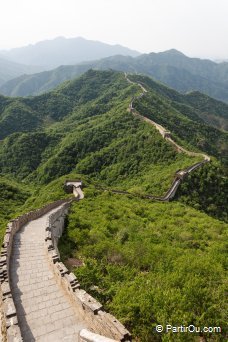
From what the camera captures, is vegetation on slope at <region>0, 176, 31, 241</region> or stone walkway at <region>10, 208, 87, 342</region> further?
vegetation on slope at <region>0, 176, 31, 241</region>

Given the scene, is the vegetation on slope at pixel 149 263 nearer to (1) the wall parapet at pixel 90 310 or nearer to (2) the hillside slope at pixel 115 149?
(1) the wall parapet at pixel 90 310

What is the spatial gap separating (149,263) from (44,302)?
24.8 ft

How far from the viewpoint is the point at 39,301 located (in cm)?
1474

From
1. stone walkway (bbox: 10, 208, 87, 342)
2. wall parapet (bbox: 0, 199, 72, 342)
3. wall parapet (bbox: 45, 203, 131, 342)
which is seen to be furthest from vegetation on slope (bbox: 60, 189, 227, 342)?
wall parapet (bbox: 0, 199, 72, 342)

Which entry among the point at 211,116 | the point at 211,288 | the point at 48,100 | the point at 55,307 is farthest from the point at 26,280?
the point at 211,116

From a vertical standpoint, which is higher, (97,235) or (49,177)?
(97,235)

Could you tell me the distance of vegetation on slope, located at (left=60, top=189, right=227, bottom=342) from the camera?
14250mm

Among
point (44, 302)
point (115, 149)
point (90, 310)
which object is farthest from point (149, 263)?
point (115, 149)

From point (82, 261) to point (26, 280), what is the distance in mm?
4727

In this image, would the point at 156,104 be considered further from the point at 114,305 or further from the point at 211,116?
the point at 114,305

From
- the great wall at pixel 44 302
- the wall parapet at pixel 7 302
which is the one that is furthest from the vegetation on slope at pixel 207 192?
the wall parapet at pixel 7 302

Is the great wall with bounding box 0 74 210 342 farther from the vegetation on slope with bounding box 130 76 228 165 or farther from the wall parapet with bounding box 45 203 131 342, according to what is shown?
the vegetation on slope with bounding box 130 76 228 165

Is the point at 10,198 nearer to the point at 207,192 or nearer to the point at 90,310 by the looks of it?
the point at 207,192

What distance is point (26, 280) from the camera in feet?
54.3
